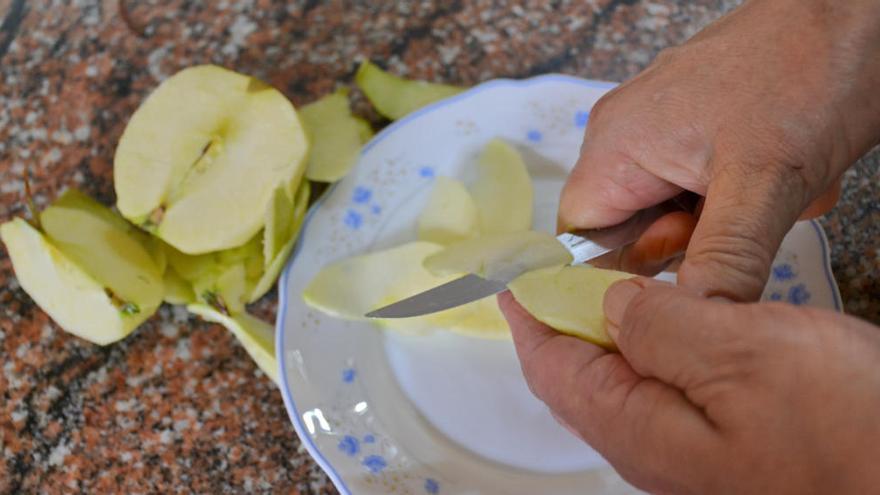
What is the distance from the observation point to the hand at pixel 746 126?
493 millimetres

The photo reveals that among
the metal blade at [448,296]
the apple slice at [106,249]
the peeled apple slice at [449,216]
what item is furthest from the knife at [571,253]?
the apple slice at [106,249]

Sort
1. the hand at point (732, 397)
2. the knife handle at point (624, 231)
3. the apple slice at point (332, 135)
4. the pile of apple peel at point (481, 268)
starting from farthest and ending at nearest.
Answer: the apple slice at point (332, 135) → the knife handle at point (624, 231) → the pile of apple peel at point (481, 268) → the hand at point (732, 397)

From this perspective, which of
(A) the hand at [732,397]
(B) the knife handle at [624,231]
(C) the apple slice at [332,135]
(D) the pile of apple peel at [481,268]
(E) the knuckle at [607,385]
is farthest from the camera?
(C) the apple slice at [332,135]

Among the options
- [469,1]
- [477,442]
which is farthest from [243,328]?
[469,1]

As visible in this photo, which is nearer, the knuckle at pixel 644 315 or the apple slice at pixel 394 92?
the knuckle at pixel 644 315

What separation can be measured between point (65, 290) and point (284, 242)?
0.63 ft

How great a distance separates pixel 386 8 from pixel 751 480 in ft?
2.45

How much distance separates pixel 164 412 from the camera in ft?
2.37

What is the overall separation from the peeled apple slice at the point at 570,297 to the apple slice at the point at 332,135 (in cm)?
26

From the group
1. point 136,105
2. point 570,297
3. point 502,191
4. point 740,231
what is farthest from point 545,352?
point 136,105

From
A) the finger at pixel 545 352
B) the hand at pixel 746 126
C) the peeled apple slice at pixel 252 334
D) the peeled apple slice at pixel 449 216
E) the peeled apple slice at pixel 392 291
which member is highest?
the hand at pixel 746 126

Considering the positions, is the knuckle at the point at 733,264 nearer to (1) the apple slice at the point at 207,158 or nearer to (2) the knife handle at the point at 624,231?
(2) the knife handle at the point at 624,231

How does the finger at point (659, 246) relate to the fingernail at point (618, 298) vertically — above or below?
below

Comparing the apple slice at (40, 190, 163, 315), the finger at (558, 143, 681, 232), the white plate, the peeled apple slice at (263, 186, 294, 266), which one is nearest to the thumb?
the finger at (558, 143, 681, 232)
